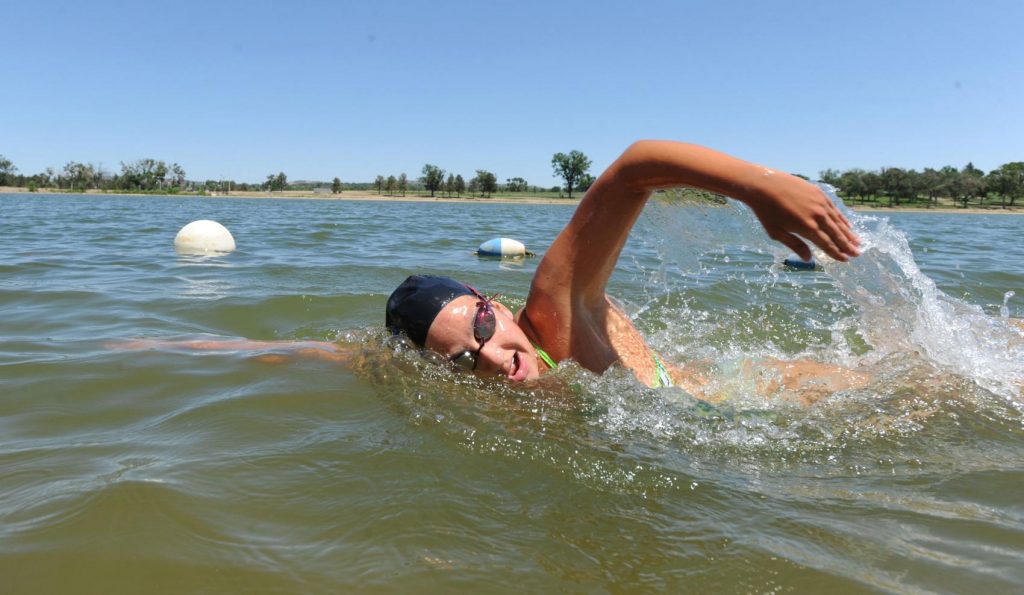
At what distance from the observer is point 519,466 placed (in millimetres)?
2467

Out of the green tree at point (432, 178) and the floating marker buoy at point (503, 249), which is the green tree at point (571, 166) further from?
the floating marker buoy at point (503, 249)

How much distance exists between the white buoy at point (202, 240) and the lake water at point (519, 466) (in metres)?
5.25

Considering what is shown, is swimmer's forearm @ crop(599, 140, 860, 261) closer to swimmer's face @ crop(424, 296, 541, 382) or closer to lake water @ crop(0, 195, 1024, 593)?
lake water @ crop(0, 195, 1024, 593)

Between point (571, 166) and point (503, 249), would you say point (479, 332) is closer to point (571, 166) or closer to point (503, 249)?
point (503, 249)

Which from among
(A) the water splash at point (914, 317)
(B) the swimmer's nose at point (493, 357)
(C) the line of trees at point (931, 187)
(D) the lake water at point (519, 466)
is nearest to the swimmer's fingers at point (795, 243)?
(D) the lake water at point (519, 466)

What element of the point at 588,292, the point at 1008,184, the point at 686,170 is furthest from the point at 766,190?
the point at 1008,184

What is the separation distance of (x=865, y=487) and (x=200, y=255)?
9.73 metres

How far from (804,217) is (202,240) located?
33.2 feet

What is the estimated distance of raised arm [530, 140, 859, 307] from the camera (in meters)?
2.08

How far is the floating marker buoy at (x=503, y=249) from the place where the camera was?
11031mm

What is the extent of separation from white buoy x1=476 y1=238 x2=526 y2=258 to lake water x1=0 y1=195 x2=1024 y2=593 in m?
6.13

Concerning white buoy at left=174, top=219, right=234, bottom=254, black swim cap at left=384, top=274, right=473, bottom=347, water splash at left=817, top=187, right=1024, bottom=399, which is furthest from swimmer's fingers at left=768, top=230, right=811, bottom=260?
white buoy at left=174, top=219, right=234, bottom=254

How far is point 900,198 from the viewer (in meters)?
82.6

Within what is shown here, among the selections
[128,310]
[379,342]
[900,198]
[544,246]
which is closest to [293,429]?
[379,342]
